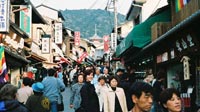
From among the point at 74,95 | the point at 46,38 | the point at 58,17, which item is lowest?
the point at 74,95

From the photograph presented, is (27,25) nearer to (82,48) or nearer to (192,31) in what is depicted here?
(192,31)

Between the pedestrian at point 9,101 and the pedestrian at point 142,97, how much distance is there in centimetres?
204

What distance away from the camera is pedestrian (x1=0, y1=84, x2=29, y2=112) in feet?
18.5

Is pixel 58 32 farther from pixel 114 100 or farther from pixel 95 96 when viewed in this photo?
pixel 114 100

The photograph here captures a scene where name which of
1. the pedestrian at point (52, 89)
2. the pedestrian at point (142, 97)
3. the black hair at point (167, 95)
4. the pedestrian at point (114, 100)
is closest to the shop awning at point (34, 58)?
the pedestrian at point (52, 89)

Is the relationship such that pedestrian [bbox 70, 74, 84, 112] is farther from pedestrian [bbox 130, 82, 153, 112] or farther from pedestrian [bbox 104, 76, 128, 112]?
pedestrian [bbox 130, 82, 153, 112]

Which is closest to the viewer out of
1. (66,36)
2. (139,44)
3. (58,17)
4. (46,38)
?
(139,44)

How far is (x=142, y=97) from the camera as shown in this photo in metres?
4.31

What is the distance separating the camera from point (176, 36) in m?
11.4

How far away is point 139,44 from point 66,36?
45322 millimetres

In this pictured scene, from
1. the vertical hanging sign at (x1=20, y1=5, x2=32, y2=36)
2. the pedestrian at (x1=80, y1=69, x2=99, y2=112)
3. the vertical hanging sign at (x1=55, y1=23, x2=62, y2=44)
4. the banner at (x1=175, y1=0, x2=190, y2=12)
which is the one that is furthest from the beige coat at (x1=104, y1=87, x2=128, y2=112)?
the vertical hanging sign at (x1=55, y1=23, x2=62, y2=44)

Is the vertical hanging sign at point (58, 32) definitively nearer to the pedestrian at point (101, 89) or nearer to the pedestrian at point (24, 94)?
the pedestrian at point (101, 89)

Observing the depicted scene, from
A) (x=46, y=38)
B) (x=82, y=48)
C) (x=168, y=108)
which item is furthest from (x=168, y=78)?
(x=82, y=48)

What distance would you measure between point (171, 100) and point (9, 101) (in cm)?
241
